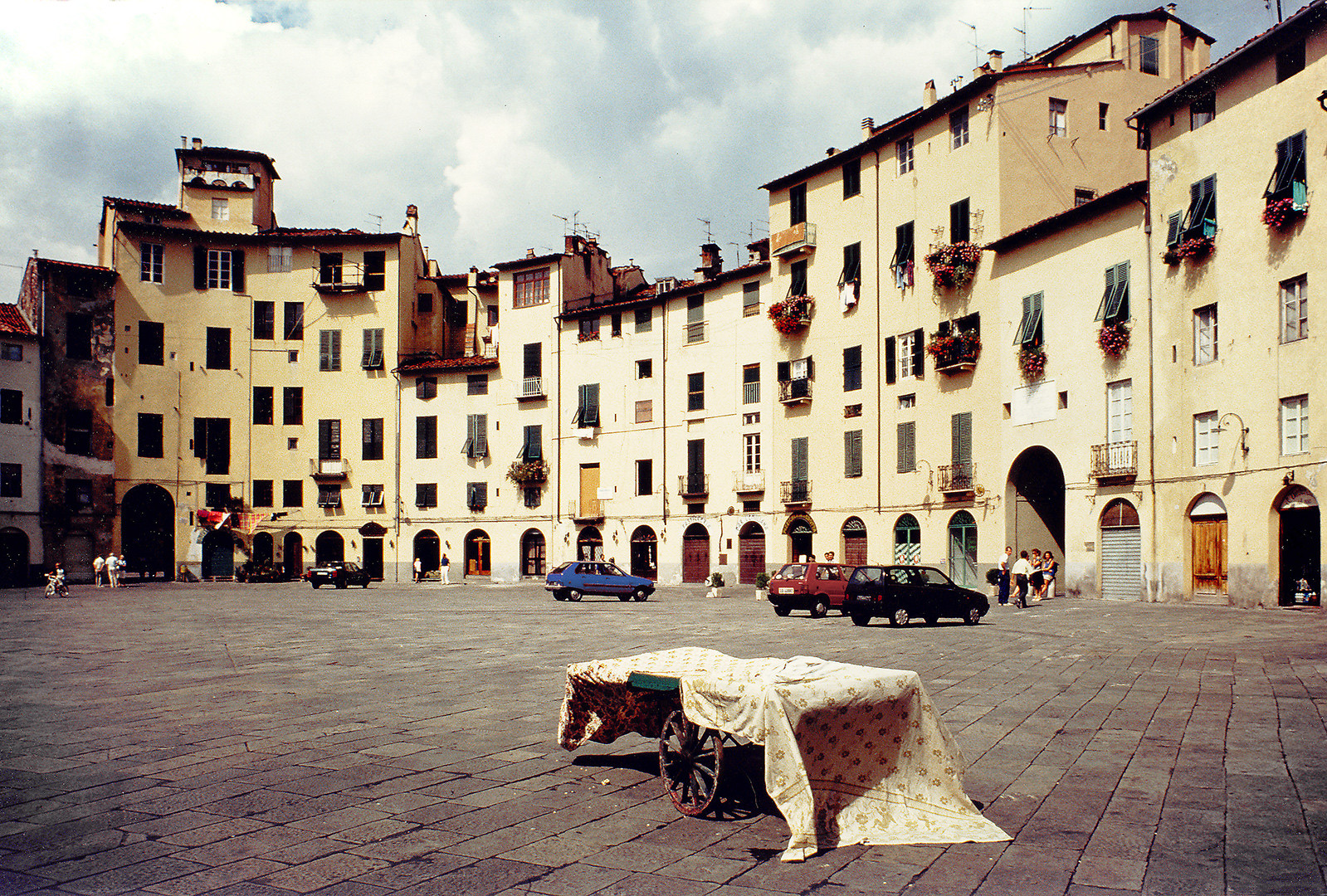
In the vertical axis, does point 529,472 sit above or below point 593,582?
above

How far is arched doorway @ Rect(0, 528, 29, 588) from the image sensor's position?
49.2 meters

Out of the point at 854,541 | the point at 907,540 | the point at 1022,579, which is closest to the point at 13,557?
the point at 854,541

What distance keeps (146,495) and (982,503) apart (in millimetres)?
41340

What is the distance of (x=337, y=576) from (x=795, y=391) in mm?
22760

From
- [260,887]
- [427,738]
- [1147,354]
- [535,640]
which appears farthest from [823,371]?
[260,887]

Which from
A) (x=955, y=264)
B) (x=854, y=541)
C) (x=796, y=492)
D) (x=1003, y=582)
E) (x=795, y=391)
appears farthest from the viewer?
(x=795, y=391)

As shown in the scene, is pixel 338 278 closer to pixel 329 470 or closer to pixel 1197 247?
pixel 329 470

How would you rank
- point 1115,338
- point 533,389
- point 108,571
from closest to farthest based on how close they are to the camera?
point 1115,338, point 108,571, point 533,389

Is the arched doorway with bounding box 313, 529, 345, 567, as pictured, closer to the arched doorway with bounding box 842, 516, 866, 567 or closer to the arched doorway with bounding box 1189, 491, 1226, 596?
the arched doorway with bounding box 842, 516, 866, 567

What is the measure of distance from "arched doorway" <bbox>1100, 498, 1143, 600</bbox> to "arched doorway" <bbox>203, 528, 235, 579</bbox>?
140 ft

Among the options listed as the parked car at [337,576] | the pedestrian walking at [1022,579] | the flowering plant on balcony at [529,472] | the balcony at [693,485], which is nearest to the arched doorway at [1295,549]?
the pedestrian walking at [1022,579]

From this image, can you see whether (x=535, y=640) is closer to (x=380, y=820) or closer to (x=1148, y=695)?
(x=1148, y=695)

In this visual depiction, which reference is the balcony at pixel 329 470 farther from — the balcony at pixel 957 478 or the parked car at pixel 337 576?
the balcony at pixel 957 478

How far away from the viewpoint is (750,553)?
48406 mm
